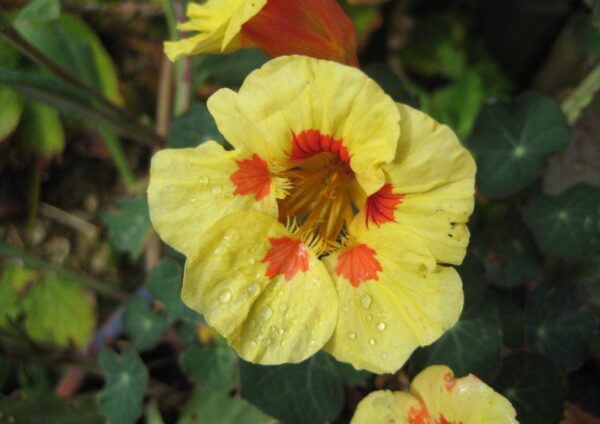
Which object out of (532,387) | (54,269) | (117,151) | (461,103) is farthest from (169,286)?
(461,103)

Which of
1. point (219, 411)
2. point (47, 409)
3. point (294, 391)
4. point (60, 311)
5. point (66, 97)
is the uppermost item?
point (66, 97)

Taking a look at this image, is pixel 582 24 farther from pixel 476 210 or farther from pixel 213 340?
pixel 213 340

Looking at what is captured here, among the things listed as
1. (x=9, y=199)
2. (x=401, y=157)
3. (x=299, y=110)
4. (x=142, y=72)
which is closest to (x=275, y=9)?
(x=299, y=110)

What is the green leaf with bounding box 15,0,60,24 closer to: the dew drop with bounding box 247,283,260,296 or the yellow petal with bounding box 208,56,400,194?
the yellow petal with bounding box 208,56,400,194

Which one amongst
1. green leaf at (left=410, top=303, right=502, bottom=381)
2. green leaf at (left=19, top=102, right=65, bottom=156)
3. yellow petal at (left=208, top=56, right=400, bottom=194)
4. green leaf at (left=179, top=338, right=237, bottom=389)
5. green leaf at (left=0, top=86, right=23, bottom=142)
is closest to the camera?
yellow petal at (left=208, top=56, right=400, bottom=194)

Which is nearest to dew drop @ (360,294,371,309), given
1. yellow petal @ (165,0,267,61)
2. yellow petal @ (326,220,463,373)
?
yellow petal @ (326,220,463,373)

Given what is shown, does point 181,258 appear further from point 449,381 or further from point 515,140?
point 515,140
